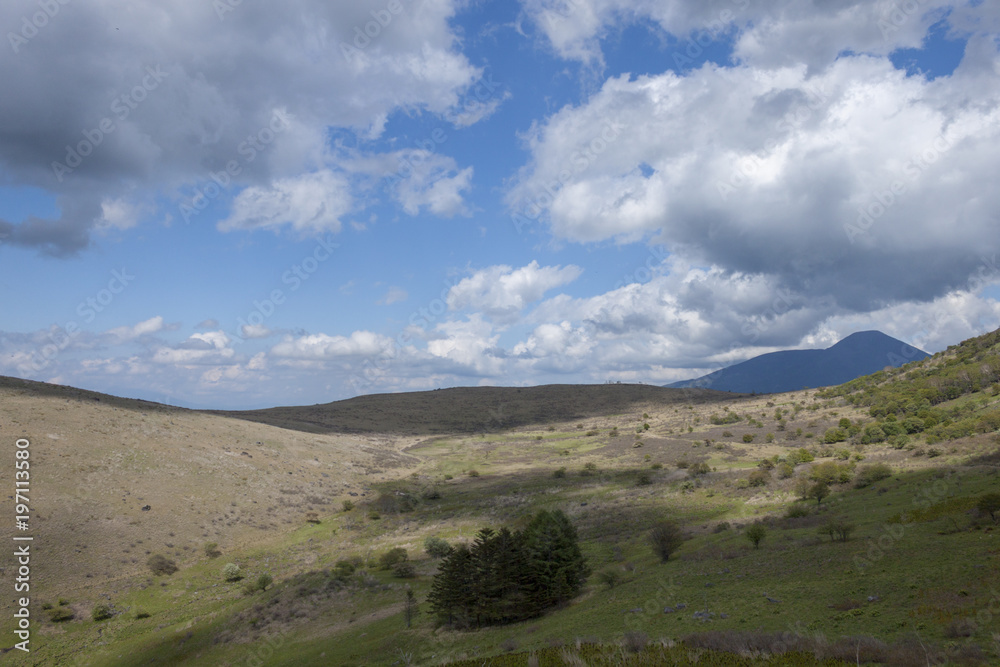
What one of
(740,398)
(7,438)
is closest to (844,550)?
(7,438)

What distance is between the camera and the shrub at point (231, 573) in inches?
1572

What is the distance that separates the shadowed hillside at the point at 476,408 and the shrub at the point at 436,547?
77.2 meters

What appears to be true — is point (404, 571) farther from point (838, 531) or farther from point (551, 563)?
point (838, 531)

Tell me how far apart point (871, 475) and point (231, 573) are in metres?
55.8

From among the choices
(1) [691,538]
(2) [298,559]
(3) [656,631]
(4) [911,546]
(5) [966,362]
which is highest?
(5) [966,362]

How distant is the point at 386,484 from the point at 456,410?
8316 centimetres

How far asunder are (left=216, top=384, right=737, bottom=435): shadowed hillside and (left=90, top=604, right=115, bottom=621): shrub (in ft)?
266

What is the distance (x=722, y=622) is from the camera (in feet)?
57.7

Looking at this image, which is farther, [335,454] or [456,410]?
[456,410]

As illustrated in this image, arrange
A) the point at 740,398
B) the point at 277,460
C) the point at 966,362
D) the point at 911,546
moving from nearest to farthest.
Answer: the point at 911,546
the point at 277,460
the point at 966,362
the point at 740,398

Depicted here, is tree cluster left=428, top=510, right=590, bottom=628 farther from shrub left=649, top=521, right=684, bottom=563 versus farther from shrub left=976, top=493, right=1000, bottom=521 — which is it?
shrub left=976, top=493, right=1000, bottom=521

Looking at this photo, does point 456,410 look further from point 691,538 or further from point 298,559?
point 691,538

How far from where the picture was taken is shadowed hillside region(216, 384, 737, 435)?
133 m

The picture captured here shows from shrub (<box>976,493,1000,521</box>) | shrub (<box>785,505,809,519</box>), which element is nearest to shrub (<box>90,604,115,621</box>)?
shrub (<box>785,505,809,519</box>)
